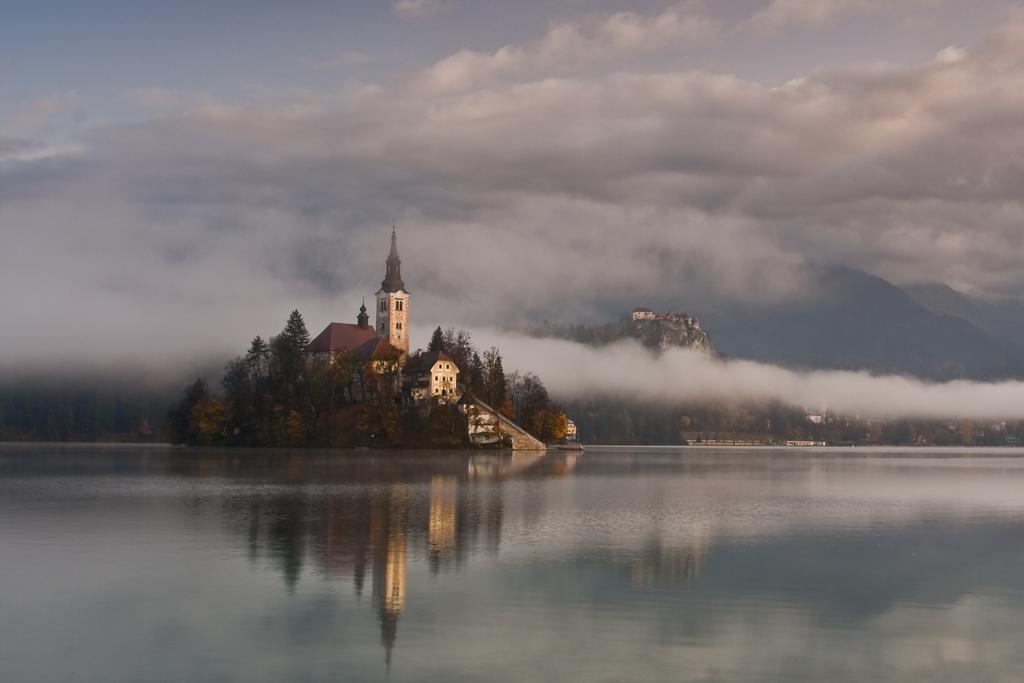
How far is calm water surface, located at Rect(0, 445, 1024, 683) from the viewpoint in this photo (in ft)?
88.6

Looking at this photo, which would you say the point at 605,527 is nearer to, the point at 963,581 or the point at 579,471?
the point at 963,581

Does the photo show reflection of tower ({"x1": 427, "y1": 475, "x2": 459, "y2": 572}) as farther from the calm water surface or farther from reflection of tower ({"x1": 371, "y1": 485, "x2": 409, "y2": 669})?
reflection of tower ({"x1": 371, "y1": 485, "x2": 409, "y2": 669})

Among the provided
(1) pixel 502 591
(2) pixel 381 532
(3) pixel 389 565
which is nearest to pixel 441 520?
(2) pixel 381 532

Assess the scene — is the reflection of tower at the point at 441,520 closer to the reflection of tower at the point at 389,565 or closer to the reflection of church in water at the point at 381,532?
the reflection of church in water at the point at 381,532

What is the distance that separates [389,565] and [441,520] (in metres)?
17.6

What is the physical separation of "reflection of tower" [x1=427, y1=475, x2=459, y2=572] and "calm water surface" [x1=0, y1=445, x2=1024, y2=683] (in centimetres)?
33

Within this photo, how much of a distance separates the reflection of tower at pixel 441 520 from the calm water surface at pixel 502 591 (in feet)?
1.09

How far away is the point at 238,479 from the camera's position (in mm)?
96562

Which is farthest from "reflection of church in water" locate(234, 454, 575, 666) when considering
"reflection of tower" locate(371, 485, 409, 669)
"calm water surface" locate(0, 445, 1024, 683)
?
"calm water surface" locate(0, 445, 1024, 683)

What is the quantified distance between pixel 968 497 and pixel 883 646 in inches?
2410

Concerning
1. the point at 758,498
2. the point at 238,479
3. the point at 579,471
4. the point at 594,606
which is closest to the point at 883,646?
the point at 594,606

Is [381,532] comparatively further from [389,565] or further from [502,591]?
[502,591]

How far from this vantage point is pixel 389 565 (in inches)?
1620

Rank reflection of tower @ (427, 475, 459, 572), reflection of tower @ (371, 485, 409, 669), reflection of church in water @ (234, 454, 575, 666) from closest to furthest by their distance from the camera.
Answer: reflection of tower @ (371, 485, 409, 669), reflection of church in water @ (234, 454, 575, 666), reflection of tower @ (427, 475, 459, 572)
